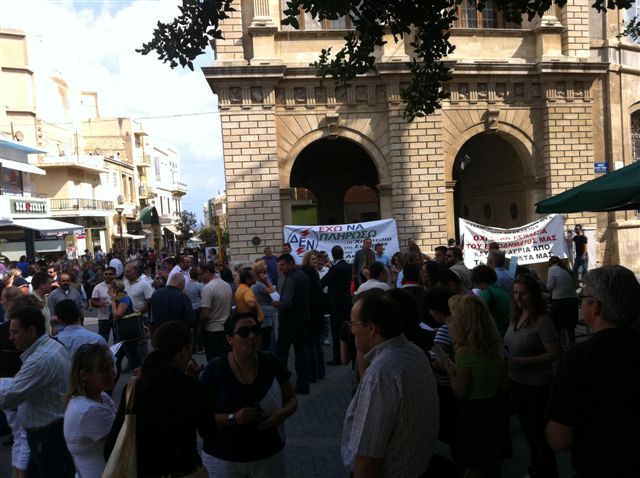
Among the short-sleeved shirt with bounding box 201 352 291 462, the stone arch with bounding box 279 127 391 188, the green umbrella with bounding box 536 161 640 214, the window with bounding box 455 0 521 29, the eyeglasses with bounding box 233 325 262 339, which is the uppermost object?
the window with bounding box 455 0 521 29

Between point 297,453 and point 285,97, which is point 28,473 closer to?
point 297,453

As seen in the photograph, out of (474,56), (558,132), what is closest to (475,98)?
(474,56)

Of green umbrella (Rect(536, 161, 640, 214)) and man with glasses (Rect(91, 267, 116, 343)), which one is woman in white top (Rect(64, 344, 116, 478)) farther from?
man with glasses (Rect(91, 267, 116, 343))

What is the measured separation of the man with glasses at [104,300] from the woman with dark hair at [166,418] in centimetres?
721

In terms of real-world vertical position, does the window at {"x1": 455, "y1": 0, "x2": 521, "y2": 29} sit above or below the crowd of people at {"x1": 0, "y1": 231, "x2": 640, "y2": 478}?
above

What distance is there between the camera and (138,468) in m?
2.82

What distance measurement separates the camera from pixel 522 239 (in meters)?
13.7

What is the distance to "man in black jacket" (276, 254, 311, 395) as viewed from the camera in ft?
26.0

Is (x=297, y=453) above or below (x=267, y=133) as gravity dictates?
below

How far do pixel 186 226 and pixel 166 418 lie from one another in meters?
54.3

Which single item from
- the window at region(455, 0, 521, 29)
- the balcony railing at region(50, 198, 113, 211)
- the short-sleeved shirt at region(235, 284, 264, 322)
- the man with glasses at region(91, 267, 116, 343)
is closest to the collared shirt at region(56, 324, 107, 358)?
the short-sleeved shirt at region(235, 284, 264, 322)

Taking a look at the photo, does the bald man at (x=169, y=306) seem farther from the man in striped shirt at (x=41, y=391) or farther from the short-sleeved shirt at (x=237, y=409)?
the short-sleeved shirt at (x=237, y=409)

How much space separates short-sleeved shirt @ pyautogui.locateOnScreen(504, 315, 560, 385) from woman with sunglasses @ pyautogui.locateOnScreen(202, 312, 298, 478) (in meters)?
2.11

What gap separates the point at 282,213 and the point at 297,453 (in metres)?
13.3
